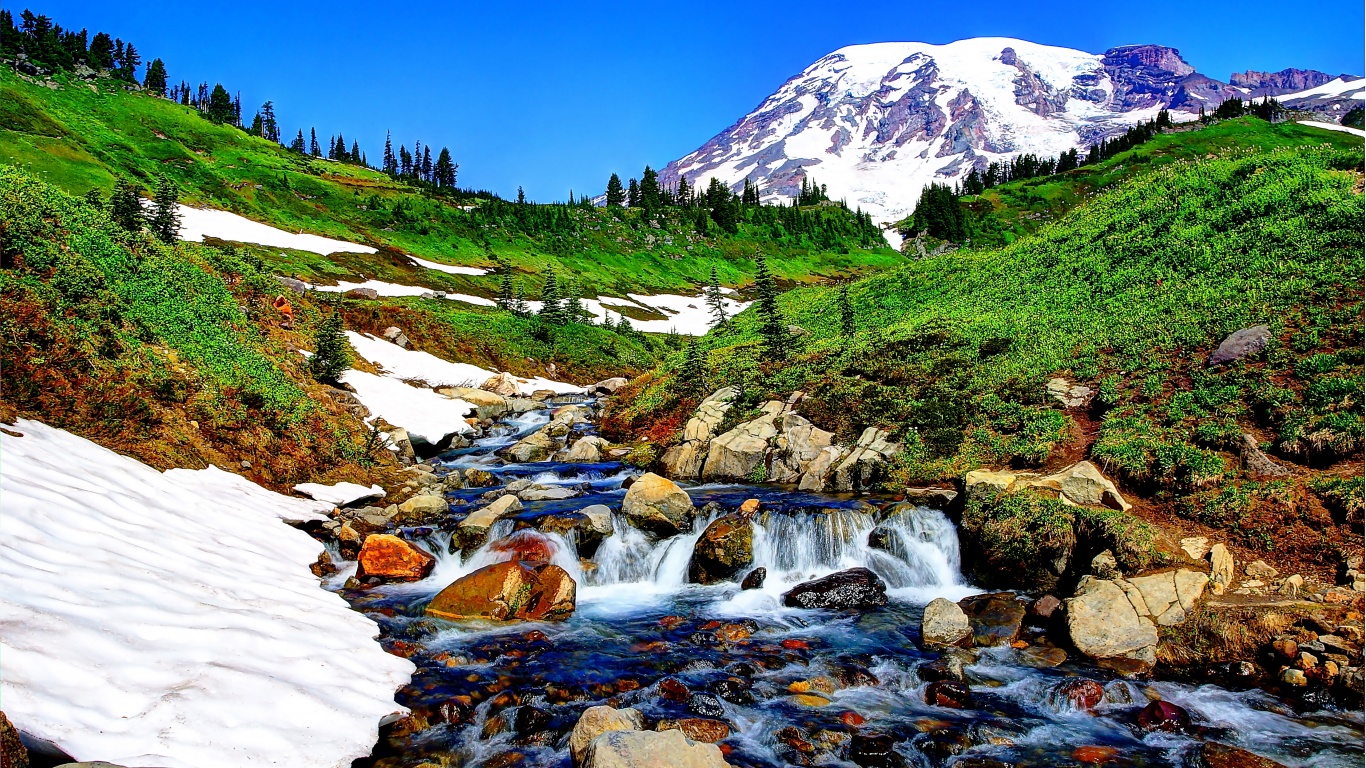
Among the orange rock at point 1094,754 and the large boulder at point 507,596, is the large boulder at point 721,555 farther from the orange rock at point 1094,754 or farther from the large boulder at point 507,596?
the orange rock at point 1094,754

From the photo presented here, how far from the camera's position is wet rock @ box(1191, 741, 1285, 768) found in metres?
6.95

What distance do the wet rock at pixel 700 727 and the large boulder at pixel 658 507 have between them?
22.4 feet

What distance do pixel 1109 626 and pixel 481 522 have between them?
1253 centimetres

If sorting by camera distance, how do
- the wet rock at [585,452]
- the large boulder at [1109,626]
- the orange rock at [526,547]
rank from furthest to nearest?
the wet rock at [585,452]
the orange rock at [526,547]
the large boulder at [1109,626]

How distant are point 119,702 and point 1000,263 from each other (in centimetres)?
3789

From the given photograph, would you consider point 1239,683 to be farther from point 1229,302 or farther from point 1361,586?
point 1229,302

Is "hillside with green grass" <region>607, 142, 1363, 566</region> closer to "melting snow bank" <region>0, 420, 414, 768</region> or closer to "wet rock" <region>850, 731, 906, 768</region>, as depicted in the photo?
"wet rock" <region>850, 731, 906, 768</region>

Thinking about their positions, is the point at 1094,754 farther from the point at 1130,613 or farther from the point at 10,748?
the point at 10,748

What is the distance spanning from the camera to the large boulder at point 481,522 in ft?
46.6

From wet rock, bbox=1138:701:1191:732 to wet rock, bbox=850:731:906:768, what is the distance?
10.8 ft

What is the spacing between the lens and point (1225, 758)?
23.1ft

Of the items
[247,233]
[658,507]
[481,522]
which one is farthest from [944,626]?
[247,233]

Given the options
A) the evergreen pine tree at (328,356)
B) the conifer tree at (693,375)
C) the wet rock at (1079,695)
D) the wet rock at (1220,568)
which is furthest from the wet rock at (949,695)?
the evergreen pine tree at (328,356)

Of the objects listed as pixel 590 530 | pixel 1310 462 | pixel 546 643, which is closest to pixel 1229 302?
pixel 1310 462
